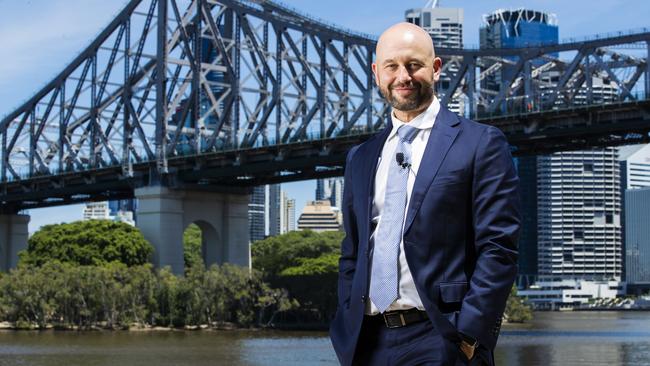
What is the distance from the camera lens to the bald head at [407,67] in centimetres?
575

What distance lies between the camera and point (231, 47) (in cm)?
8062

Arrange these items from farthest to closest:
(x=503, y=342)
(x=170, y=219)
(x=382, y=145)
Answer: (x=170, y=219) → (x=503, y=342) → (x=382, y=145)

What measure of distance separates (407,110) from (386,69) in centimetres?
22

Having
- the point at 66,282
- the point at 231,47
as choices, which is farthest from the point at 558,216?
the point at 66,282

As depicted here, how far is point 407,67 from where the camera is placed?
577 centimetres

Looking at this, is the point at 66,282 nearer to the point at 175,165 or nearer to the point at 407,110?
the point at 175,165

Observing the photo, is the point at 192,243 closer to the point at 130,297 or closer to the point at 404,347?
the point at 130,297

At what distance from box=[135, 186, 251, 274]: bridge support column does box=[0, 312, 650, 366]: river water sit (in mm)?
13888

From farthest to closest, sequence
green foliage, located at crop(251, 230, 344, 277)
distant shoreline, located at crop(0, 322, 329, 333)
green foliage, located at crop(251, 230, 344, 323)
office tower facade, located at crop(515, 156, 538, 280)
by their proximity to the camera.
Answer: office tower facade, located at crop(515, 156, 538, 280), green foliage, located at crop(251, 230, 344, 277), green foliage, located at crop(251, 230, 344, 323), distant shoreline, located at crop(0, 322, 329, 333)

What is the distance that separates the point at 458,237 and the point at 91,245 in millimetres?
68248

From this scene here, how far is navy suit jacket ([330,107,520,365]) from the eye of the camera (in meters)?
5.30

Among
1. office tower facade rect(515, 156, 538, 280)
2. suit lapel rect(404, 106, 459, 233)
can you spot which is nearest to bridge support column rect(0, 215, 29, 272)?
suit lapel rect(404, 106, 459, 233)

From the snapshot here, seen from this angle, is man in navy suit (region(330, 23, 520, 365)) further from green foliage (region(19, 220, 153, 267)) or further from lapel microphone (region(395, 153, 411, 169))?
green foliage (region(19, 220, 153, 267))

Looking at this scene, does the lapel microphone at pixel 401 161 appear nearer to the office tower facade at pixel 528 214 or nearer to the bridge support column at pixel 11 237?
the bridge support column at pixel 11 237
